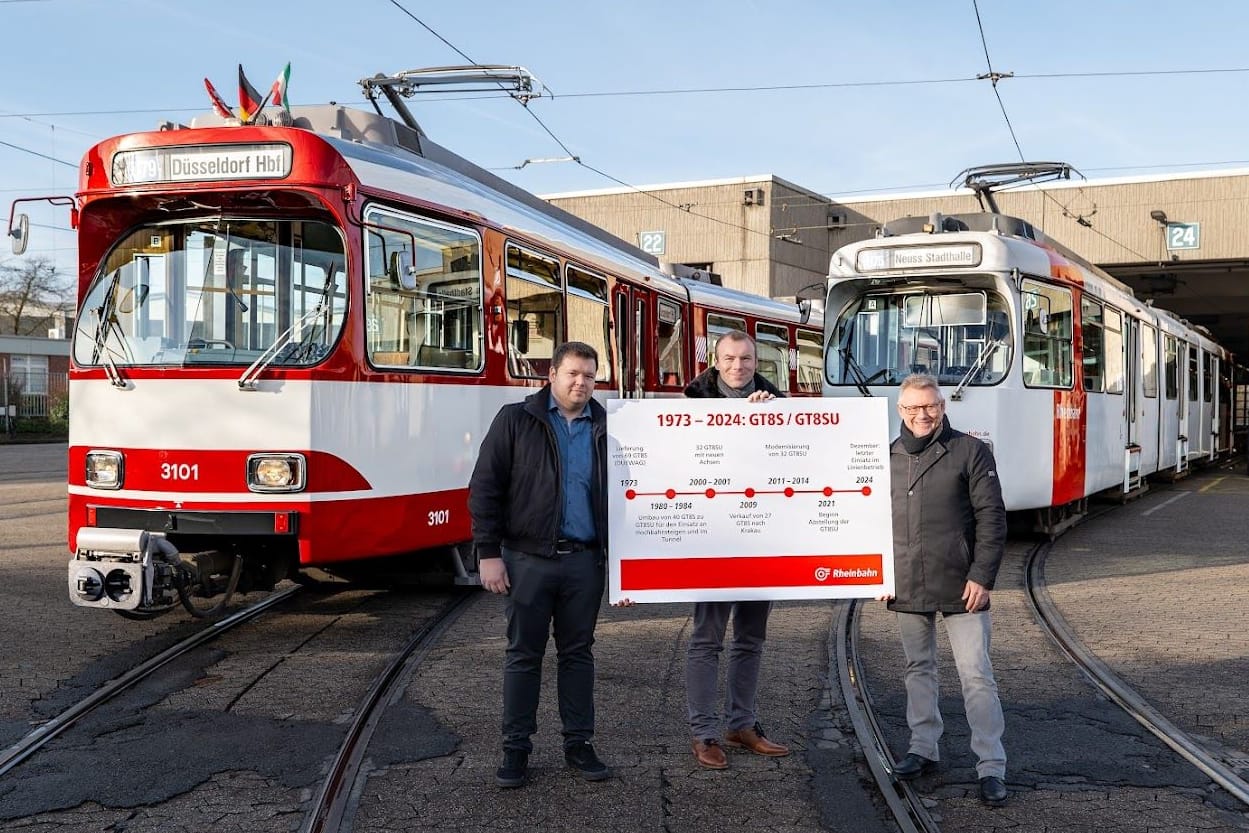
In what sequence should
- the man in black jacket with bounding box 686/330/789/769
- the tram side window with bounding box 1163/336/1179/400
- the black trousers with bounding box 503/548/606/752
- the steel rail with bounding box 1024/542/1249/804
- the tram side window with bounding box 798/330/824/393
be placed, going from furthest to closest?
1. the tram side window with bounding box 1163/336/1179/400
2. the tram side window with bounding box 798/330/824/393
3. the man in black jacket with bounding box 686/330/789/769
4. the steel rail with bounding box 1024/542/1249/804
5. the black trousers with bounding box 503/548/606/752

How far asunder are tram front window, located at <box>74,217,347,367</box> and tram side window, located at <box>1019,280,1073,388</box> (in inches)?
279

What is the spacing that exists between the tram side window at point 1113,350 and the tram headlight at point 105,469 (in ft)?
36.1

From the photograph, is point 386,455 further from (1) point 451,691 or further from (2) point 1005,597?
(2) point 1005,597

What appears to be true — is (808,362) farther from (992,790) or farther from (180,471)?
(992,790)

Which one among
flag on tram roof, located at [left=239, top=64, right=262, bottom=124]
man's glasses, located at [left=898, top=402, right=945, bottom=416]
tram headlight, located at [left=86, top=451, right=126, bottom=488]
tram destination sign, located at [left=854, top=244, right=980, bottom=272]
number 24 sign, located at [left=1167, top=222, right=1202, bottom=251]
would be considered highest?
number 24 sign, located at [left=1167, top=222, right=1202, bottom=251]

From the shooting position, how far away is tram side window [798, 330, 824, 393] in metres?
18.4

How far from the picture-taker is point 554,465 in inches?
199

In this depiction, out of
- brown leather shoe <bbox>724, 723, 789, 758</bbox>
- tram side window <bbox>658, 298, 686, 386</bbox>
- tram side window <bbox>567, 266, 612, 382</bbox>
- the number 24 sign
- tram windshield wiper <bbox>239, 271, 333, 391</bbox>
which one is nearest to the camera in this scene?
brown leather shoe <bbox>724, 723, 789, 758</bbox>

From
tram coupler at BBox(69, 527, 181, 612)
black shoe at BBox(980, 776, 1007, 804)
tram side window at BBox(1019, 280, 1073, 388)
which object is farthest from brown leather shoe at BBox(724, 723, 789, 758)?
tram side window at BBox(1019, 280, 1073, 388)

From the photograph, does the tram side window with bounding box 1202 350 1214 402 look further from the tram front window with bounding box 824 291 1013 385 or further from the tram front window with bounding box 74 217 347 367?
the tram front window with bounding box 74 217 347 367

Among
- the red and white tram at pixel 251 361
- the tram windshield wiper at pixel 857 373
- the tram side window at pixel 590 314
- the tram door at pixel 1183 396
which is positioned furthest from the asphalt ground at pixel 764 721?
the tram door at pixel 1183 396

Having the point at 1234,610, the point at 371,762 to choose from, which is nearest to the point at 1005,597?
the point at 1234,610

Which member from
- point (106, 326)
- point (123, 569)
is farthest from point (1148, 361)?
point (123, 569)

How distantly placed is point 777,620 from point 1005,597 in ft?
6.84
